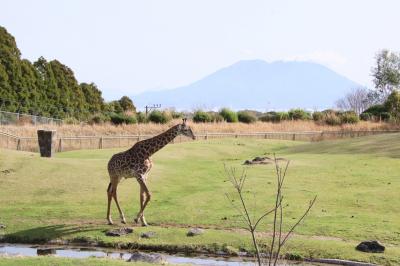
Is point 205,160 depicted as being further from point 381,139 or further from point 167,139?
point 167,139

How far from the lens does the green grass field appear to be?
17.4m

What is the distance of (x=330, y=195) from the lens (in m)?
23.1

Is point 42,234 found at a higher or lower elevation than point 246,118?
lower

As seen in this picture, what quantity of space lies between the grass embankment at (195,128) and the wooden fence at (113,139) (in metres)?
1.43

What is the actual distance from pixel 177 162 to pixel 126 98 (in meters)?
41.8

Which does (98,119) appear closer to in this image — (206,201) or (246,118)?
(246,118)

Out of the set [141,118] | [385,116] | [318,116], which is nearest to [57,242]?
[141,118]

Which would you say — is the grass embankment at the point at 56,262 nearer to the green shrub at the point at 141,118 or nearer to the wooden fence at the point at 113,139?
the wooden fence at the point at 113,139

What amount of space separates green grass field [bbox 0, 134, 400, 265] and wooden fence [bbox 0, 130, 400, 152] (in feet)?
19.5

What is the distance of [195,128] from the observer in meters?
51.6

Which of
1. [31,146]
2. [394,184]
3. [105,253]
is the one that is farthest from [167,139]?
[31,146]

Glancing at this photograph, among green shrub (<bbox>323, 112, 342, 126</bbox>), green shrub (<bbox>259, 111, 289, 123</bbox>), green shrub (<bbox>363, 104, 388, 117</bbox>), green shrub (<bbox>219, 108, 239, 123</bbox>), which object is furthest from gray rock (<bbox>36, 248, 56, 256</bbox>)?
green shrub (<bbox>363, 104, 388, 117</bbox>)

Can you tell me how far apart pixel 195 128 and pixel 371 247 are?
35918 mm

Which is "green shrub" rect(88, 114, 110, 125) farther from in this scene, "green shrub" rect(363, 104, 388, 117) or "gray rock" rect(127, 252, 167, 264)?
"gray rock" rect(127, 252, 167, 264)
